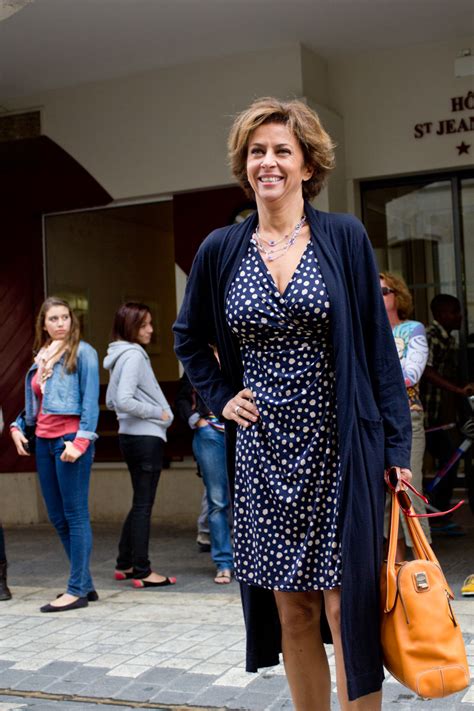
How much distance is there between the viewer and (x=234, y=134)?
349cm

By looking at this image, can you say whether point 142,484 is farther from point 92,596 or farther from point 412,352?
point 412,352

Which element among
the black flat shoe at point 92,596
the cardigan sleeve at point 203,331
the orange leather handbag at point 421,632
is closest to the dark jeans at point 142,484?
the black flat shoe at point 92,596

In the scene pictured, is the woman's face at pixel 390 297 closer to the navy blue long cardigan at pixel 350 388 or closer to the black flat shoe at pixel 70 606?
the black flat shoe at pixel 70 606

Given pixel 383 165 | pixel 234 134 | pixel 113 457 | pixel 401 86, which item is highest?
pixel 401 86

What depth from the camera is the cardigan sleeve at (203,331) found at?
3525 millimetres

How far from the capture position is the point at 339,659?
10.7ft

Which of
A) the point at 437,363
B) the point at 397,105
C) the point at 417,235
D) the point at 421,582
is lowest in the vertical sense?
the point at 421,582

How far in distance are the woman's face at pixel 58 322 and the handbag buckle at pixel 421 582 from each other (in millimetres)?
4251

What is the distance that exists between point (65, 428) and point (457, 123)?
503 cm

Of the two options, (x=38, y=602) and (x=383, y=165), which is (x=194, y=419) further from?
(x=383, y=165)

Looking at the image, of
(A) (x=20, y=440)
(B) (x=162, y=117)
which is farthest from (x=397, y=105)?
(A) (x=20, y=440)

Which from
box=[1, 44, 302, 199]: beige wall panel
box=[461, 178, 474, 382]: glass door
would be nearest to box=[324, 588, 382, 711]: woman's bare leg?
box=[1, 44, 302, 199]: beige wall panel

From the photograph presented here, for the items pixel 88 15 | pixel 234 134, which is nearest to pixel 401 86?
pixel 88 15

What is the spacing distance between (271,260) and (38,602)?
173 inches
